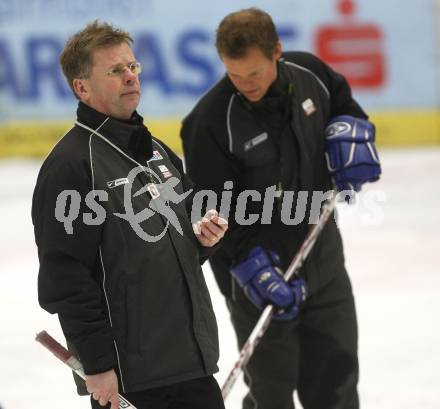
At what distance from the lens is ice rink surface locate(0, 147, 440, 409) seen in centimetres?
391

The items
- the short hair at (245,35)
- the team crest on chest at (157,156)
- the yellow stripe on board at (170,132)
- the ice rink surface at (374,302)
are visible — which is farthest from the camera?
the yellow stripe on board at (170,132)

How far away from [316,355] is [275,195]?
0.53 meters

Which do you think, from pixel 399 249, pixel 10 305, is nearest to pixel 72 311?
pixel 10 305

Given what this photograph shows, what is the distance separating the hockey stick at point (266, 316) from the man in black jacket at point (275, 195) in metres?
0.03

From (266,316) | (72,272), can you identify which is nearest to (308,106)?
(266,316)

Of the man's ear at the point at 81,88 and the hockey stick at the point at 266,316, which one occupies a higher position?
the man's ear at the point at 81,88

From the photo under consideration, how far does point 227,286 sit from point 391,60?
561 centimetres

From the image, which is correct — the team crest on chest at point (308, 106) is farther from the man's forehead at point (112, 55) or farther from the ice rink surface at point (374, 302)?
the ice rink surface at point (374, 302)

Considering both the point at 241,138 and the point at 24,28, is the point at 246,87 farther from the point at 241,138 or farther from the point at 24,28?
the point at 24,28

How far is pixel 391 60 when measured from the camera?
866cm

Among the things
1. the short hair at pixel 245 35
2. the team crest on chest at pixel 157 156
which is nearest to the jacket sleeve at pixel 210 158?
the short hair at pixel 245 35

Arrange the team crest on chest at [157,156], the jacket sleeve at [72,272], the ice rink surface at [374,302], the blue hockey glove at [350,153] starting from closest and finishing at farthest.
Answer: the jacket sleeve at [72,272]
the team crest on chest at [157,156]
the blue hockey glove at [350,153]
the ice rink surface at [374,302]

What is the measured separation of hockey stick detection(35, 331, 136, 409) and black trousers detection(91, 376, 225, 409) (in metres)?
0.03

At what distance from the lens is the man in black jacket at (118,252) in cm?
230
